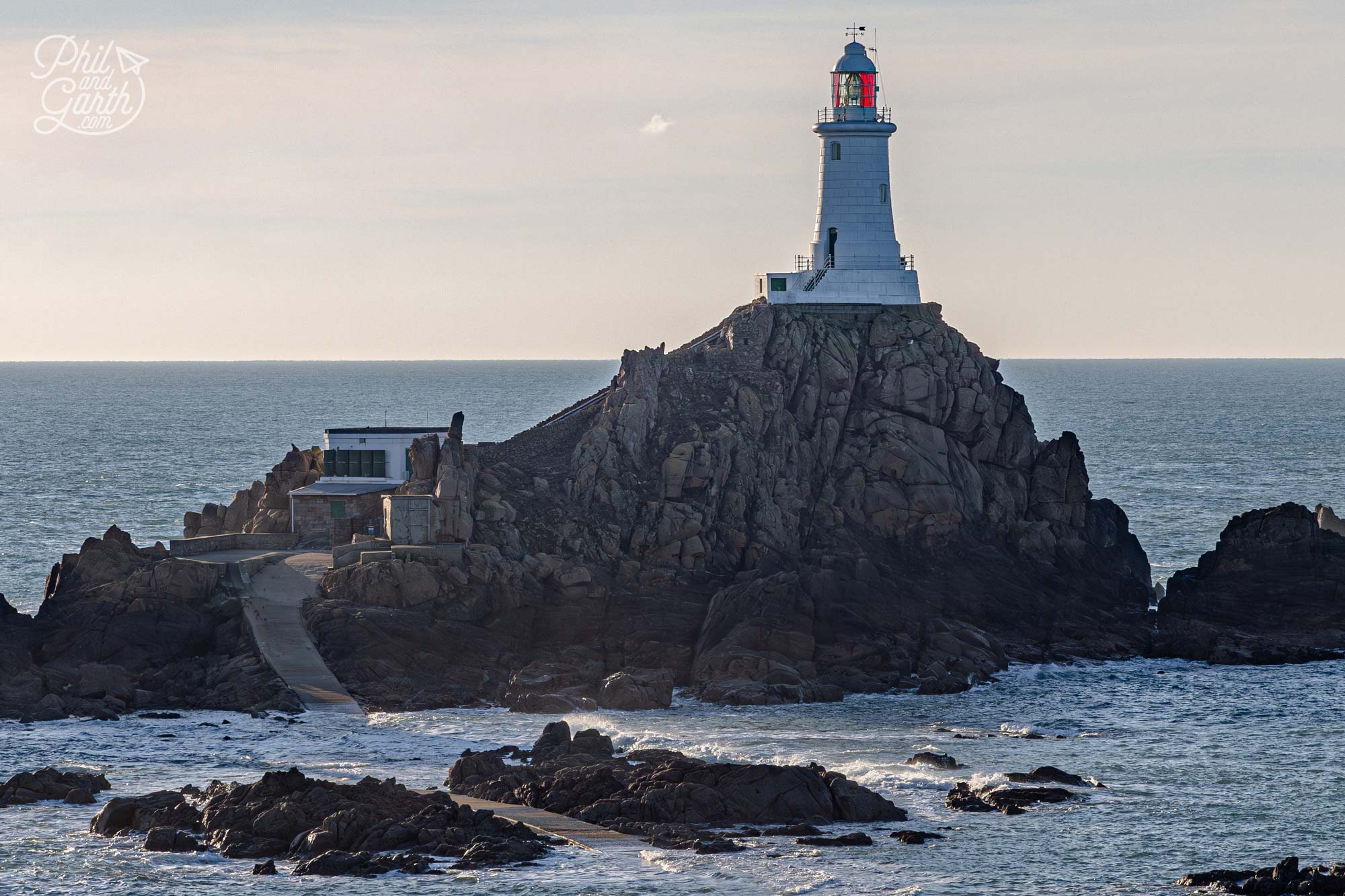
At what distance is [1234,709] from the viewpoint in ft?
213

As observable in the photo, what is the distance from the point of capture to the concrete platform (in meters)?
46.7

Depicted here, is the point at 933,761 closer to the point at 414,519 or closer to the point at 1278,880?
the point at 1278,880

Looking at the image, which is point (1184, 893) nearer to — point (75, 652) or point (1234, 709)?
point (1234, 709)

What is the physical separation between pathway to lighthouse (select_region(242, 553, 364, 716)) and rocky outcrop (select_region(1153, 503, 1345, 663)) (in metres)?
34.2

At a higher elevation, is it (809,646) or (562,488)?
(562,488)

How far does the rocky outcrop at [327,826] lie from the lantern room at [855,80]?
50351 millimetres

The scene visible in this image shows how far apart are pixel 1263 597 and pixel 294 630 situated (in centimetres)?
4198

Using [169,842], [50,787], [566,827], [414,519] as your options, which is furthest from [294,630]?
[566,827]

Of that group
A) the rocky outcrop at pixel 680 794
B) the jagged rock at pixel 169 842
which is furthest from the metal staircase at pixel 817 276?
the jagged rock at pixel 169 842

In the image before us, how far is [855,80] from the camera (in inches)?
3494

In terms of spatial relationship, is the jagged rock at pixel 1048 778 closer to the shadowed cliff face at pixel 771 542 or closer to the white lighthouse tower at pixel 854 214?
the shadowed cliff face at pixel 771 542

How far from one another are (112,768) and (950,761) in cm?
2590

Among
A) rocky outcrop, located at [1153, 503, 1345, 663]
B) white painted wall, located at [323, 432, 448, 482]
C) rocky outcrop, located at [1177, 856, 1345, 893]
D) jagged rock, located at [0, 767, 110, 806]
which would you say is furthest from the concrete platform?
rocky outcrop, located at [1153, 503, 1345, 663]

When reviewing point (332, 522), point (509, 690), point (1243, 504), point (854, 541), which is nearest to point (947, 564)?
point (854, 541)
